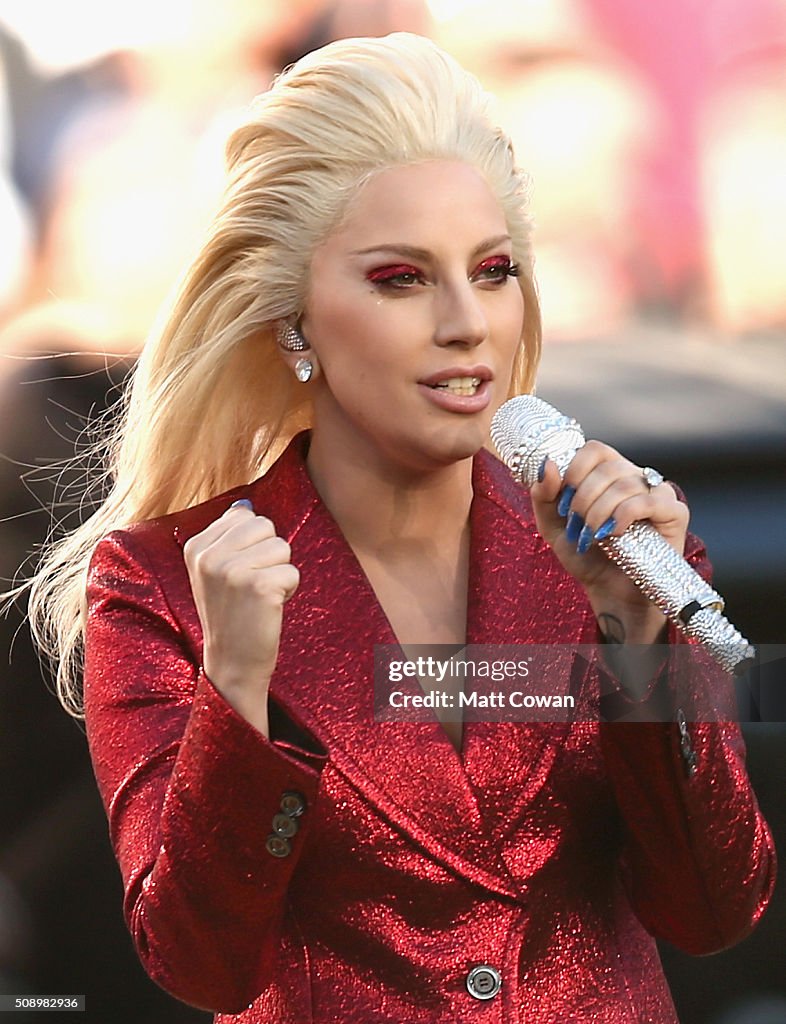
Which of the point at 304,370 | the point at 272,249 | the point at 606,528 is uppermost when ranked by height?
the point at 272,249

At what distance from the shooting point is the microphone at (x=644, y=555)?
107cm

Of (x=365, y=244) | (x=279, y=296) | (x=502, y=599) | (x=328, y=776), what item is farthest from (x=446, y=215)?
(x=328, y=776)

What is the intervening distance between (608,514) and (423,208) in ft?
1.21

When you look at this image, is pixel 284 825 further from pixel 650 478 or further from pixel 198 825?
pixel 650 478

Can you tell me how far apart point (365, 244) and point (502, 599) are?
12.3 inches

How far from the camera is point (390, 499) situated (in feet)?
4.83

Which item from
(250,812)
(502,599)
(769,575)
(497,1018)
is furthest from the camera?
(769,575)

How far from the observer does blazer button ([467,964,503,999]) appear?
1316 mm

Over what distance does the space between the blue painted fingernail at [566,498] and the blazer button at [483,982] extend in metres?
0.38

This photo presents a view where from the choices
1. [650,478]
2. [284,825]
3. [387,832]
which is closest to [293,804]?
[284,825]

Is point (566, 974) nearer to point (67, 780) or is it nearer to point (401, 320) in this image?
point (401, 320)

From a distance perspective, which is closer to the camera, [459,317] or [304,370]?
[459,317]

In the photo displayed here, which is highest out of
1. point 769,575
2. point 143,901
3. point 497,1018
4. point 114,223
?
point 114,223

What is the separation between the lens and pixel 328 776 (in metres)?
1.33
